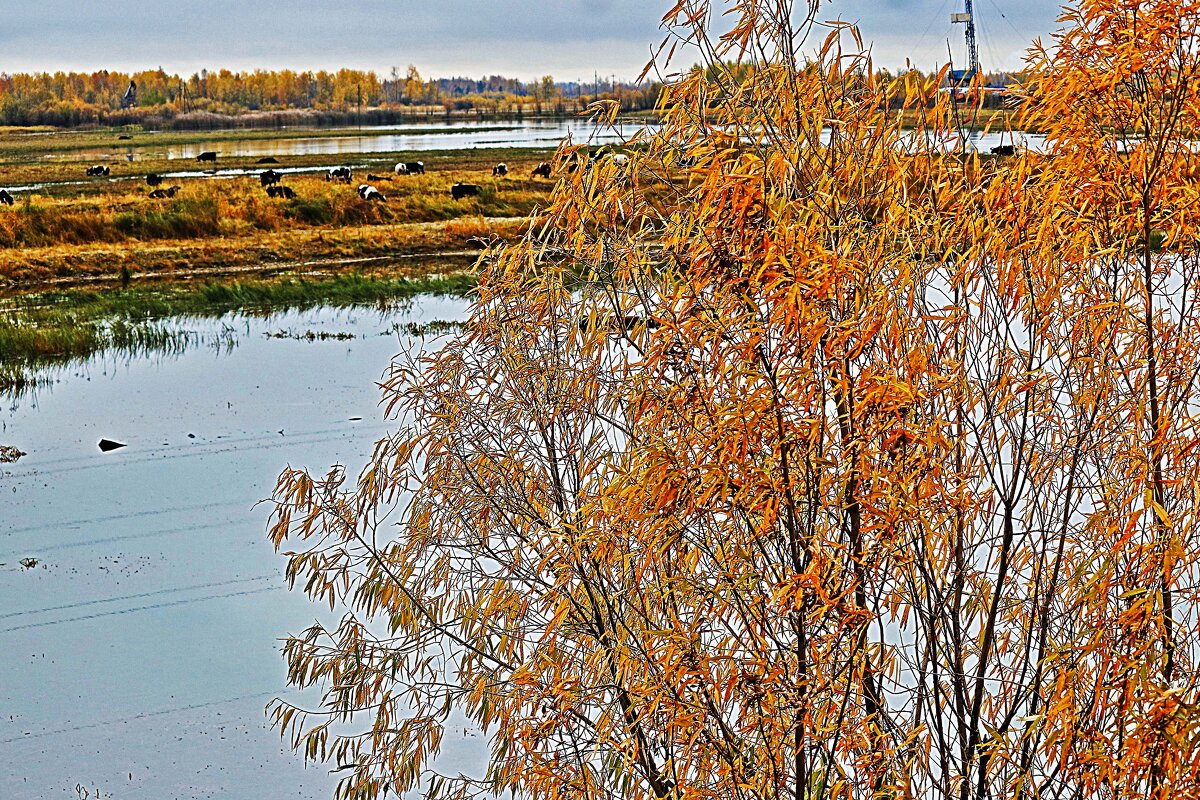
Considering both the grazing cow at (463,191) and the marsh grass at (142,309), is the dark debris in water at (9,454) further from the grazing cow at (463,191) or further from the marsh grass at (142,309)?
the grazing cow at (463,191)

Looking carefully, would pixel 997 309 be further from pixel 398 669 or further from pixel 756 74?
pixel 398 669

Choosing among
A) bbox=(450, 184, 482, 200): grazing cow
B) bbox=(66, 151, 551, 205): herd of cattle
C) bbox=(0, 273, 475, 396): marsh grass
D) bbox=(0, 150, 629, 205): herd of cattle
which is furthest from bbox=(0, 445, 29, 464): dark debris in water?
bbox=(450, 184, 482, 200): grazing cow

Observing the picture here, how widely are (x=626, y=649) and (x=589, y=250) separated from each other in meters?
2.20

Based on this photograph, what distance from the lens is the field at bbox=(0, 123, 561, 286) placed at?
3675 cm

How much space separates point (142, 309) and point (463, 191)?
19915 mm

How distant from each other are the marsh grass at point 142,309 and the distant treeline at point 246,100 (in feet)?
330

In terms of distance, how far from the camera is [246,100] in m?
171

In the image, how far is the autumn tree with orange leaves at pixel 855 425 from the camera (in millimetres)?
5695

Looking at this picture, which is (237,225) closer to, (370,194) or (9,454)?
(370,194)

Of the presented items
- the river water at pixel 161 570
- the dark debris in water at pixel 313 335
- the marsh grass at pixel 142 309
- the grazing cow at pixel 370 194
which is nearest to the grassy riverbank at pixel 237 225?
the grazing cow at pixel 370 194

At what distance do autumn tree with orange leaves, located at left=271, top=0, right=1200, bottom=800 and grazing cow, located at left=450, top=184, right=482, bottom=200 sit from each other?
41.2 meters

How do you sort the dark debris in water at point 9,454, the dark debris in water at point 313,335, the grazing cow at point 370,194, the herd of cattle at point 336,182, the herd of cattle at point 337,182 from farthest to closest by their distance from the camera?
1. the grazing cow at point 370,194
2. the herd of cattle at point 337,182
3. the herd of cattle at point 336,182
4. the dark debris in water at point 313,335
5. the dark debris in water at point 9,454

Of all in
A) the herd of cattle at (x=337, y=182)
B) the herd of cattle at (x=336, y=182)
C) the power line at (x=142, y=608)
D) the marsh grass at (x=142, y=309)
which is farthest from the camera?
the herd of cattle at (x=337, y=182)

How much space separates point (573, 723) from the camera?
7.70 m
